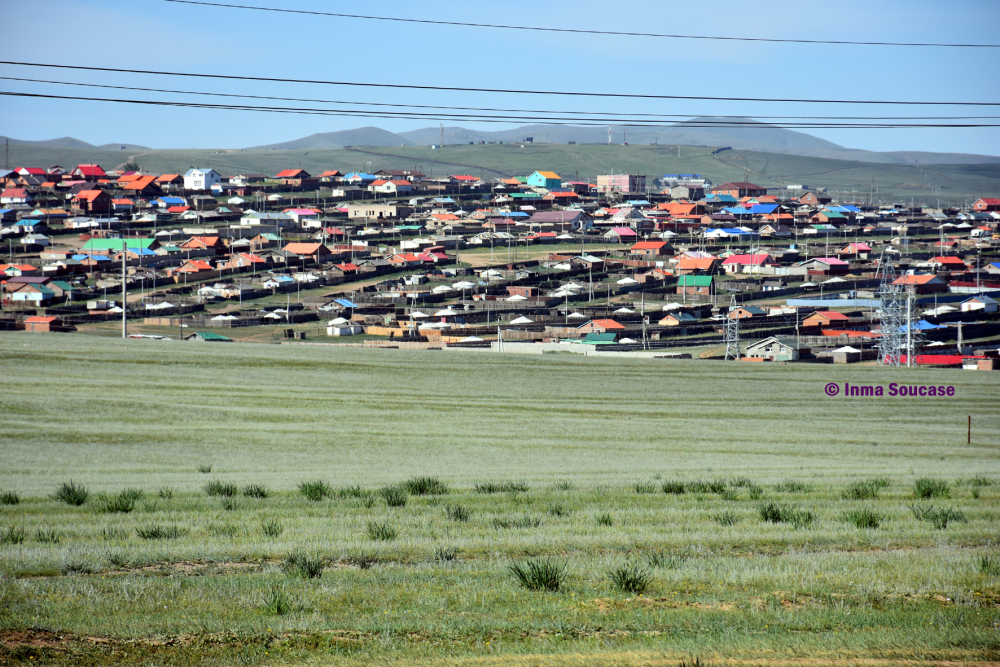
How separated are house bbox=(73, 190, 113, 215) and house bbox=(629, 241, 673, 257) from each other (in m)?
92.3

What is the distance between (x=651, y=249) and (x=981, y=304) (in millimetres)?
48715

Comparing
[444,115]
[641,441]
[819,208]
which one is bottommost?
[641,441]

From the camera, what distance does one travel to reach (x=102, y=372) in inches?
1368

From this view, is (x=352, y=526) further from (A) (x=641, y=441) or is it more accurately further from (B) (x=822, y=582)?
(A) (x=641, y=441)

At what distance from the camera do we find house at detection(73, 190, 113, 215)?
157 m

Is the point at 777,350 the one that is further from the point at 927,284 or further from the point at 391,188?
the point at 391,188

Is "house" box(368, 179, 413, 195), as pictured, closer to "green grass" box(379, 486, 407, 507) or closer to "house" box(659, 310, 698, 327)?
"house" box(659, 310, 698, 327)

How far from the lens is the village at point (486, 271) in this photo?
77.2 meters

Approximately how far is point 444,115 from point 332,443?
436 inches

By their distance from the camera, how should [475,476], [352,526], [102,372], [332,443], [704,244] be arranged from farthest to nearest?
1. [704,244]
2. [102,372]
3. [332,443]
4. [475,476]
5. [352,526]

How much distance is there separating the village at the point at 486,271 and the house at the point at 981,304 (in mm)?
387

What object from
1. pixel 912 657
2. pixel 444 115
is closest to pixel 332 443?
pixel 444 115

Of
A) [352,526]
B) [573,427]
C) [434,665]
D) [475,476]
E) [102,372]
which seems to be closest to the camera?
[434,665]

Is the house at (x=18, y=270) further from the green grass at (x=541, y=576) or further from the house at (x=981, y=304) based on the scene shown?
the green grass at (x=541, y=576)
